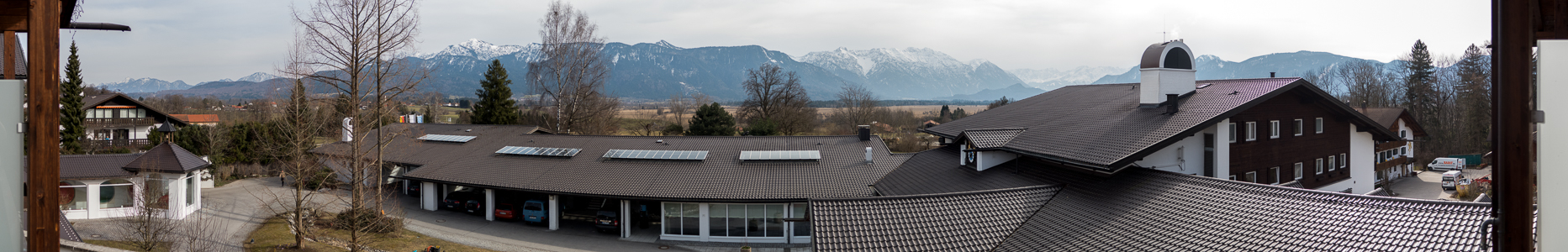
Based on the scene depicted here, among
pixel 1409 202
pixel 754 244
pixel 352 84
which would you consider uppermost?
pixel 352 84

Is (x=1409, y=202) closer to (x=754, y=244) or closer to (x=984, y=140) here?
(x=984, y=140)

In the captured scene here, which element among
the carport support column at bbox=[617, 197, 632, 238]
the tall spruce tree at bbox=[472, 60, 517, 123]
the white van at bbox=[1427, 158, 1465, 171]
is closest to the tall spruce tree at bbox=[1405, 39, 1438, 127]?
the white van at bbox=[1427, 158, 1465, 171]

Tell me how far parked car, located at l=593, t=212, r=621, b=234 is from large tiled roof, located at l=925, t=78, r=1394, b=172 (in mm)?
10802

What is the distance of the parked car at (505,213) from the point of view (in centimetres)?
2139

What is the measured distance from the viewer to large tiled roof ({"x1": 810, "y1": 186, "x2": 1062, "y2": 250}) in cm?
991

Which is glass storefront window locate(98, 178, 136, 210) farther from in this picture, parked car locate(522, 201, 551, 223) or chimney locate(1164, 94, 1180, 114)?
chimney locate(1164, 94, 1180, 114)

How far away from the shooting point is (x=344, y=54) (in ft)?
55.8

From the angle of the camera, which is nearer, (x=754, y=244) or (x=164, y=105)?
(x=754, y=244)

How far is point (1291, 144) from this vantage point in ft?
51.9

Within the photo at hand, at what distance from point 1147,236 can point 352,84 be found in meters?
17.4

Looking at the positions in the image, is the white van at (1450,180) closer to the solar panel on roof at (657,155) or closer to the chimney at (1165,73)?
the chimney at (1165,73)

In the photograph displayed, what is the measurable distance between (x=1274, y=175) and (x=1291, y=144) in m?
1.07

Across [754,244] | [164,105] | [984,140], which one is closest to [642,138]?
[754,244]

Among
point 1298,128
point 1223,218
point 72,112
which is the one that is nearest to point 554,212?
point 1223,218
